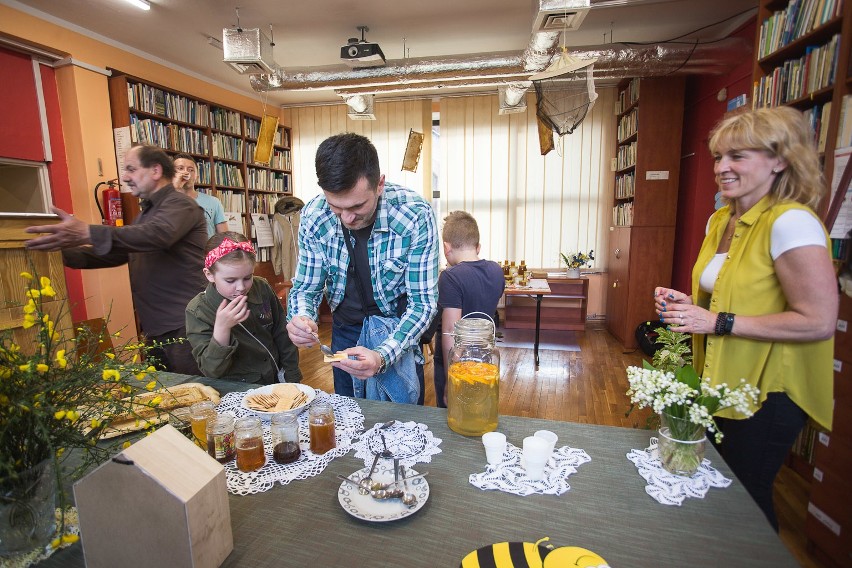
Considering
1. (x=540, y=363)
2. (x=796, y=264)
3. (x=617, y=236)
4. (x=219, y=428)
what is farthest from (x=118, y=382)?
(x=617, y=236)

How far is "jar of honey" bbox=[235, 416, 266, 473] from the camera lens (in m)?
1.00

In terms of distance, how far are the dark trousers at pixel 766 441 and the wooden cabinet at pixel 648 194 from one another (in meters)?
3.78

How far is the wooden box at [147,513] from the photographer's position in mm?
666

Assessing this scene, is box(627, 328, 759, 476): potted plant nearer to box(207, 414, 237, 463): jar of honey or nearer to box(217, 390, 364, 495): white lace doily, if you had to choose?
box(217, 390, 364, 495): white lace doily

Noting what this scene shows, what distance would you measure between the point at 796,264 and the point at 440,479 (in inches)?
43.7

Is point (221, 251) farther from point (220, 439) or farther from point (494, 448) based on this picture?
point (494, 448)

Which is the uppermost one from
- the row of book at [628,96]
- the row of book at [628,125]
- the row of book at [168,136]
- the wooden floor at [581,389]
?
the row of book at [628,96]

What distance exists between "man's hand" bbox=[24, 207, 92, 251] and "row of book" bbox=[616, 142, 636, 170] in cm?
502

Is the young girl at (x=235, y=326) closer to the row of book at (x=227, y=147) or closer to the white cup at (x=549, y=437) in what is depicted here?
the white cup at (x=549, y=437)

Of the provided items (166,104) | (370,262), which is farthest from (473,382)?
(166,104)

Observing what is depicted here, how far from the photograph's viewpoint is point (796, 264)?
3.72 ft

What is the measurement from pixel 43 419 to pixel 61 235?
1215mm

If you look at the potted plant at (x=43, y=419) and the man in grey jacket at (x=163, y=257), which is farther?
the man in grey jacket at (x=163, y=257)

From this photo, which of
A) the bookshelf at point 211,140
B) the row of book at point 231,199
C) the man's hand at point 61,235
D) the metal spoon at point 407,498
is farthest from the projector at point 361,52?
the metal spoon at point 407,498
